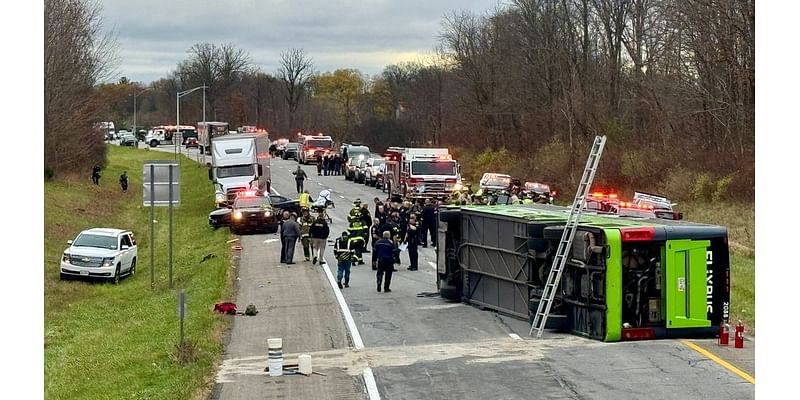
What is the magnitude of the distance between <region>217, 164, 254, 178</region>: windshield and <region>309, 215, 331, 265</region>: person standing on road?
70.1ft

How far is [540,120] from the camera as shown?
71125 millimetres

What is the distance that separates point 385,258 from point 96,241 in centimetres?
1087

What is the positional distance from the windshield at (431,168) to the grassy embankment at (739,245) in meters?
11.0

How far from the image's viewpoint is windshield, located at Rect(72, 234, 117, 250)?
3070 centimetres

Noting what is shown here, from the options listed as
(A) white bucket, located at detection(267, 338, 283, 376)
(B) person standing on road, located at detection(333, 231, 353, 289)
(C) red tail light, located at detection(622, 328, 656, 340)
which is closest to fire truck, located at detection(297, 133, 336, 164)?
(B) person standing on road, located at detection(333, 231, 353, 289)

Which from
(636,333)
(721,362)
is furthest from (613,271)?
(721,362)

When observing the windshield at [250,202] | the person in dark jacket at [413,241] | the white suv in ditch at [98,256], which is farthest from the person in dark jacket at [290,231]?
the windshield at [250,202]

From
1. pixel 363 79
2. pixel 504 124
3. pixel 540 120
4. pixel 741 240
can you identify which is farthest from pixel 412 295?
pixel 363 79

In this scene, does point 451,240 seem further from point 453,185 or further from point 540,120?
point 540,120

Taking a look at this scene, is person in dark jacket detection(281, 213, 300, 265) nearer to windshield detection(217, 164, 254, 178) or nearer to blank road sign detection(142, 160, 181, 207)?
blank road sign detection(142, 160, 181, 207)

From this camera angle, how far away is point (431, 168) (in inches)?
1978

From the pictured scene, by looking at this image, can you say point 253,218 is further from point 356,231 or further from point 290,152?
point 290,152

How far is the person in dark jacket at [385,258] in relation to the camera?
23.7 m

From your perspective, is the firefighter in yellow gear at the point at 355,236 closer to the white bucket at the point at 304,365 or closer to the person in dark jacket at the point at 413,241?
the person in dark jacket at the point at 413,241
